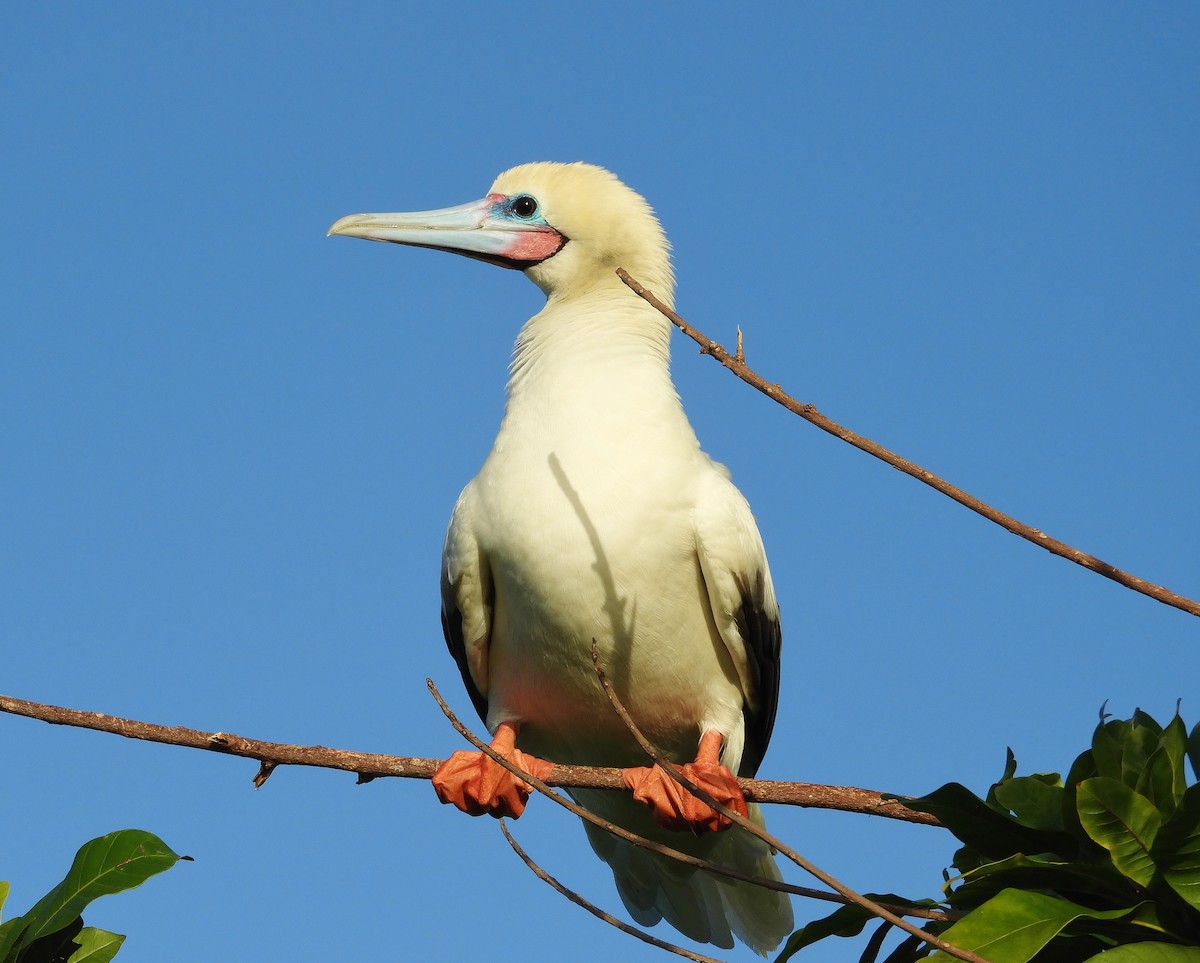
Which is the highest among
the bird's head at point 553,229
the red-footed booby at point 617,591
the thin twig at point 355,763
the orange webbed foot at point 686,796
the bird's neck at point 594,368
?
the bird's head at point 553,229

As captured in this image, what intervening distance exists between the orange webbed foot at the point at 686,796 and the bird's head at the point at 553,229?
2.42m

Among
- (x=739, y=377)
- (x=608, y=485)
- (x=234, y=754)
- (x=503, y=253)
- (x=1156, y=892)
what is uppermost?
(x=503, y=253)

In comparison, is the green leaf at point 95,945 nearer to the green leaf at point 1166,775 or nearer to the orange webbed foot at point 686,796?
the orange webbed foot at point 686,796

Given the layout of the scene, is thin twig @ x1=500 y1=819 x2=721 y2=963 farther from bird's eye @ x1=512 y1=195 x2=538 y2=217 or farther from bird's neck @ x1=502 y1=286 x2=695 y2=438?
bird's eye @ x1=512 y1=195 x2=538 y2=217

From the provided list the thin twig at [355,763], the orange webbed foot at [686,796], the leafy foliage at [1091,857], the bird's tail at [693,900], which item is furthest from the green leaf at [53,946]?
the bird's tail at [693,900]

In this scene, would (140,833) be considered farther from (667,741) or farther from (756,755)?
(756,755)

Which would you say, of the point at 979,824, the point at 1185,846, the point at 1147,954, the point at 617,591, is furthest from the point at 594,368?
the point at 1147,954

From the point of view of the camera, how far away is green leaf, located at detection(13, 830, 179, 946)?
12.6 feet

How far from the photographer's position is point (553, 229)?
710cm

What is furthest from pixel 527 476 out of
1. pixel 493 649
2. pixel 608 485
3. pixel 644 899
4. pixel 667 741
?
pixel 644 899

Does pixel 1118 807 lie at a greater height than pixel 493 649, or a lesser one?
lesser

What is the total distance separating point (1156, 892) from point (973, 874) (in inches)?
17.2

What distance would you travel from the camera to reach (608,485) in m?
5.65

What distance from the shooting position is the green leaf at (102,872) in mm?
3855
